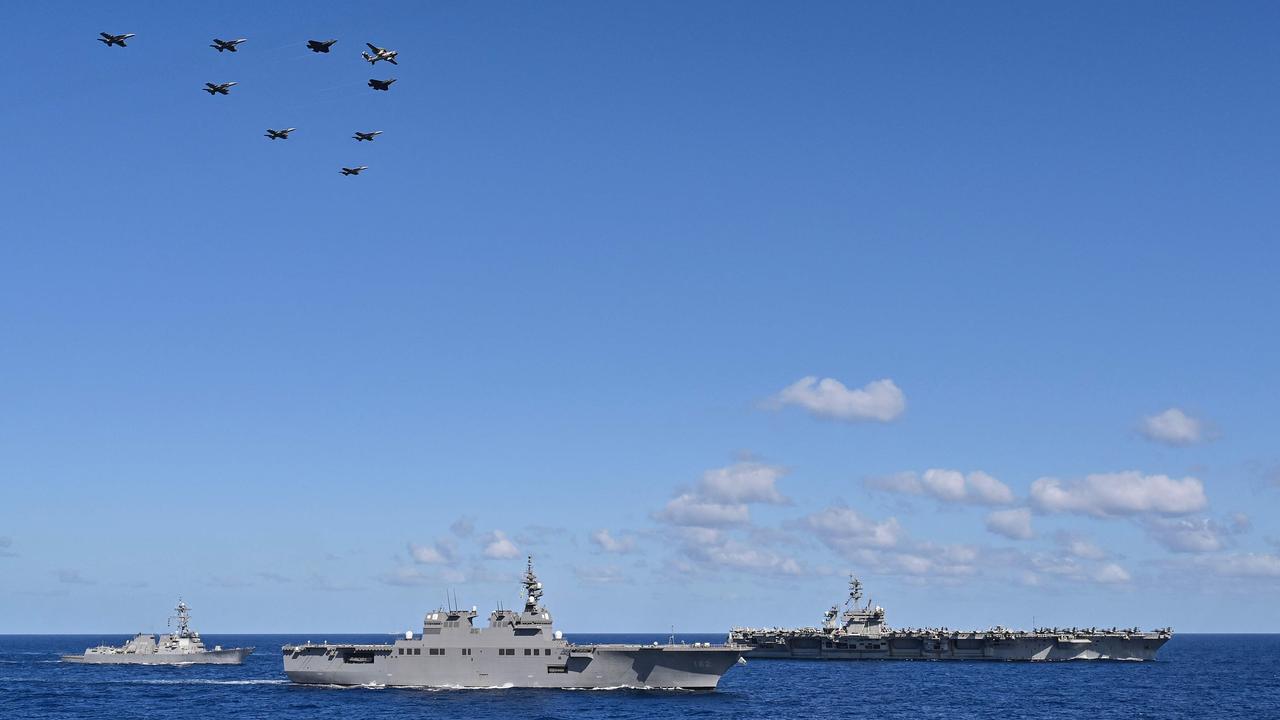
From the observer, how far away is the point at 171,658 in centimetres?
13175

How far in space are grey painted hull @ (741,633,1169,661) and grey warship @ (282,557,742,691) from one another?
5094 centimetres

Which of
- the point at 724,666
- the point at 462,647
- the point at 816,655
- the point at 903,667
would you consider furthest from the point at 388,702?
the point at 816,655

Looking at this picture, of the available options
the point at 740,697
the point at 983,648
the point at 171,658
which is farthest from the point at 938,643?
the point at 171,658

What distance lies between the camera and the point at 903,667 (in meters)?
126

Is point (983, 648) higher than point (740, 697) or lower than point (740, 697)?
higher

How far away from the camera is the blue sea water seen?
7606cm

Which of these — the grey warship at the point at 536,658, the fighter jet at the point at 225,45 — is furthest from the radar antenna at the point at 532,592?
the fighter jet at the point at 225,45

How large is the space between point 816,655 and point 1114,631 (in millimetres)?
33760

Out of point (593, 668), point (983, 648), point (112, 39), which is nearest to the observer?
point (112, 39)

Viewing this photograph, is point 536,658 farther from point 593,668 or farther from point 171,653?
point 171,653

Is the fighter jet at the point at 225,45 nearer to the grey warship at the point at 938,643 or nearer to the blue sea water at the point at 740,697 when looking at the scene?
the blue sea water at the point at 740,697

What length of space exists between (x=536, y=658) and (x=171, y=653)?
6713cm

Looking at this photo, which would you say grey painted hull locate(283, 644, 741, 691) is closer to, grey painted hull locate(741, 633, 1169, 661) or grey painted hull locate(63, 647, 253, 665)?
grey painted hull locate(741, 633, 1169, 661)

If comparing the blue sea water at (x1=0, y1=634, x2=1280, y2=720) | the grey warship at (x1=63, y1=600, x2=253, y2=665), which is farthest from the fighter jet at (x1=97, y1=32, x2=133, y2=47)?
the grey warship at (x1=63, y1=600, x2=253, y2=665)
